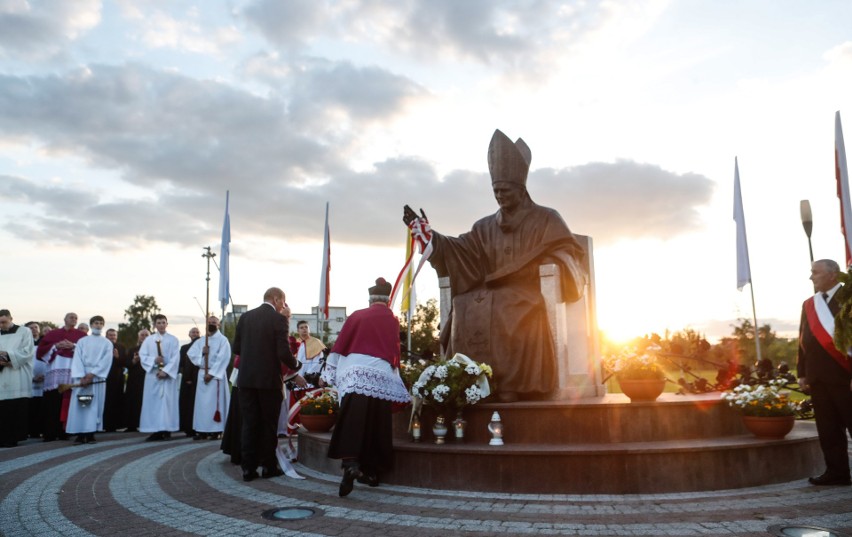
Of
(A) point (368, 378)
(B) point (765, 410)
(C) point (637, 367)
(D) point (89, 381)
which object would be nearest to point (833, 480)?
(B) point (765, 410)

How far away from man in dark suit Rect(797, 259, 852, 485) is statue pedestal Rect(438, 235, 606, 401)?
2660mm

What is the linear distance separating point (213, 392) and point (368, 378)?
6462mm

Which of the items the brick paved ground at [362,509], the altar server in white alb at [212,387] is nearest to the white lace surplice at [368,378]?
the brick paved ground at [362,509]

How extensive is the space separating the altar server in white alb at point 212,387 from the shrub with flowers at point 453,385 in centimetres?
604

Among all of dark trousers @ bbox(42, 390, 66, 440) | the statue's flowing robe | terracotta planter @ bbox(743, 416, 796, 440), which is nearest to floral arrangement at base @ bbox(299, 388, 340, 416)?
the statue's flowing robe

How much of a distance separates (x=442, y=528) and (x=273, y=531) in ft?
4.53

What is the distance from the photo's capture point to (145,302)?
8712 centimetres

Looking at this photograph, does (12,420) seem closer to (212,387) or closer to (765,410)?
(212,387)

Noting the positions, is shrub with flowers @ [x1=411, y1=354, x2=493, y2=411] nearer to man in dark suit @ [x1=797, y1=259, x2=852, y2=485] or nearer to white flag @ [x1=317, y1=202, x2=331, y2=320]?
man in dark suit @ [x1=797, y1=259, x2=852, y2=485]

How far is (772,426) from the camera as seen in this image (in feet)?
23.2

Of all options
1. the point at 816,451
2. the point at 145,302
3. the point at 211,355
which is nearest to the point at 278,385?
the point at 211,355

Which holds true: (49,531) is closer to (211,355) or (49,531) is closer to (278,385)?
(278,385)

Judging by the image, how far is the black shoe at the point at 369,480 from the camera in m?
6.71

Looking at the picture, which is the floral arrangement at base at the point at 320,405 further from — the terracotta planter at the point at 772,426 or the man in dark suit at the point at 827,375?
the man in dark suit at the point at 827,375
